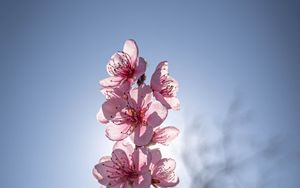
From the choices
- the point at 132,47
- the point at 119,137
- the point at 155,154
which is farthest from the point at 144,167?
the point at 132,47

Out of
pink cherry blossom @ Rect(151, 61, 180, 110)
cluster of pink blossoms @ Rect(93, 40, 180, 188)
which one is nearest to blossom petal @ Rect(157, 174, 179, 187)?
cluster of pink blossoms @ Rect(93, 40, 180, 188)

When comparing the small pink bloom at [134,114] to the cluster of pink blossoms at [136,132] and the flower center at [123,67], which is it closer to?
the cluster of pink blossoms at [136,132]

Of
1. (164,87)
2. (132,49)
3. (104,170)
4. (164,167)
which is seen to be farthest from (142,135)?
(132,49)

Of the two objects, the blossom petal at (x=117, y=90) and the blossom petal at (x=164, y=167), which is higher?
the blossom petal at (x=117, y=90)

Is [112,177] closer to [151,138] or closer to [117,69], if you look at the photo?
[151,138]

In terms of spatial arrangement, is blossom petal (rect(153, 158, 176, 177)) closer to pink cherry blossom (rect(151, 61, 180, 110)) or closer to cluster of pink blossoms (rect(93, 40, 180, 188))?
cluster of pink blossoms (rect(93, 40, 180, 188))

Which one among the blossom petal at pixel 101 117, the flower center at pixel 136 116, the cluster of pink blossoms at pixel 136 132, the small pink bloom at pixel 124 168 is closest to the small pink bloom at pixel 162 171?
the cluster of pink blossoms at pixel 136 132

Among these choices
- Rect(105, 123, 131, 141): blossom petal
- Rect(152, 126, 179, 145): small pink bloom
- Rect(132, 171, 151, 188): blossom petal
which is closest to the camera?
Rect(132, 171, 151, 188): blossom petal

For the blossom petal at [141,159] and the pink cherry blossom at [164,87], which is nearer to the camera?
the blossom petal at [141,159]

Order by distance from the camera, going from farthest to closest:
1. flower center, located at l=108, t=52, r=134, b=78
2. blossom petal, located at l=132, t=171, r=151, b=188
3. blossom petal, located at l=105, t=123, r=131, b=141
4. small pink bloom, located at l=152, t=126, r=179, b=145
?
flower center, located at l=108, t=52, r=134, b=78 → small pink bloom, located at l=152, t=126, r=179, b=145 → blossom petal, located at l=105, t=123, r=131, b=141 → blossom petal, located at l=132, t=171, r=151, b=188
